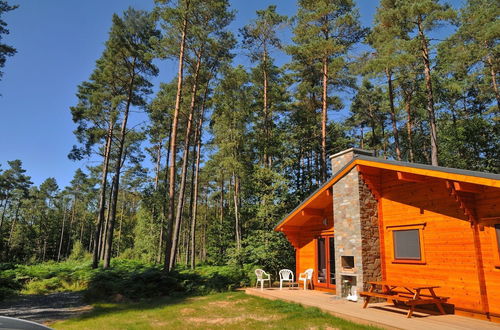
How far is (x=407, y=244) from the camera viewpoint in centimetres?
819

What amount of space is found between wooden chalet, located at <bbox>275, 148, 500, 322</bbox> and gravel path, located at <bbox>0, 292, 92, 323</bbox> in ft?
25.2

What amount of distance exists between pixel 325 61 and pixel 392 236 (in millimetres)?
10948

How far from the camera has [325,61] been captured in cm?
1655

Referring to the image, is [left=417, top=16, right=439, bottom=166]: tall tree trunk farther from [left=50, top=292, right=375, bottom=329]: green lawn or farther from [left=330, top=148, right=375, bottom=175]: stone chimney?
[left=50, top=292, right=375, bottom=329]: green lawn

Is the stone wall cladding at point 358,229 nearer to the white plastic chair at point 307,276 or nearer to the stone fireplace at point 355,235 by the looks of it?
the stone fireplace at point 355,235

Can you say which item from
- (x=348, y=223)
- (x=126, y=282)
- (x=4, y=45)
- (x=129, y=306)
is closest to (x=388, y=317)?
(x=348, y=223)

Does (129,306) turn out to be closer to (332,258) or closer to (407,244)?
(332,258)

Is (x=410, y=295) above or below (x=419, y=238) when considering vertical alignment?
below

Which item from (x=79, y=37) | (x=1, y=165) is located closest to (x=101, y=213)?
(x=79, y=37)

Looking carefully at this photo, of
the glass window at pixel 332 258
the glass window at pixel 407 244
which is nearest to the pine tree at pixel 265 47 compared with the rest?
the glass window at pixel 332 258

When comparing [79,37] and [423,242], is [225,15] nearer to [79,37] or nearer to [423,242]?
[79,37]

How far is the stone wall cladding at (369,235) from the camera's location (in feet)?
28.1

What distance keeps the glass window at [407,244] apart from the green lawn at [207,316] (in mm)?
2786

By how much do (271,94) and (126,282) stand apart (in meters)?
13.4
